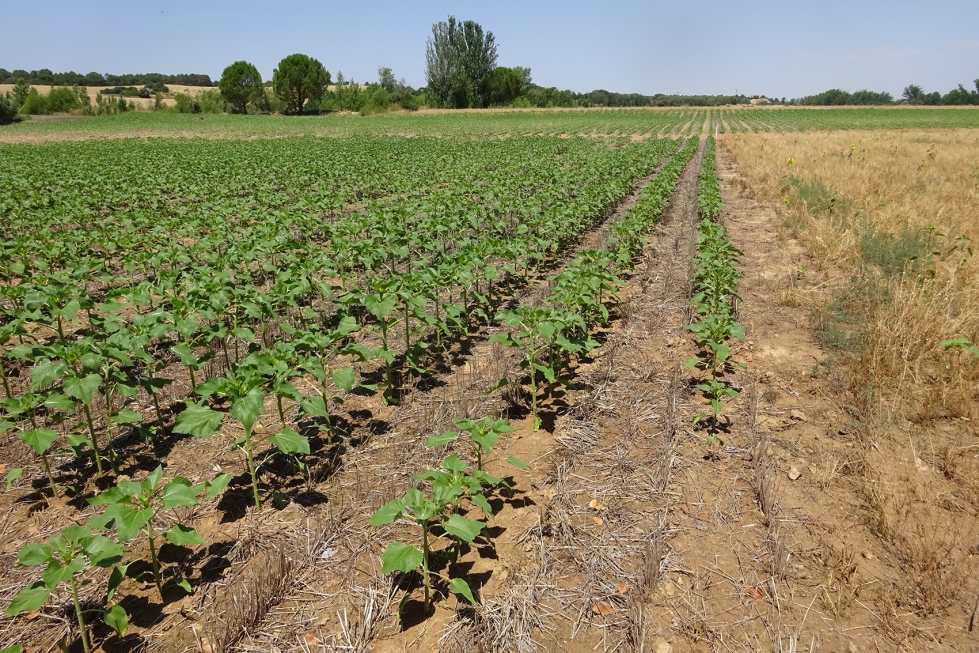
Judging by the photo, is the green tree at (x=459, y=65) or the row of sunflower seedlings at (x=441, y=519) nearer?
the row of sunflower seedlings at (x=441, y=519)

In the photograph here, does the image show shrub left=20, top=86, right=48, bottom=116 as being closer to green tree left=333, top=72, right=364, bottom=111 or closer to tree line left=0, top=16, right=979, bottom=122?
tree line left=0, top=16, right=979, bottom=122

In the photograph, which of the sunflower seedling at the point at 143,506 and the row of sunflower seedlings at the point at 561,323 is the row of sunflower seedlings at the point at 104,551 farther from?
the row of sunflower seedlings at the point at 561,323

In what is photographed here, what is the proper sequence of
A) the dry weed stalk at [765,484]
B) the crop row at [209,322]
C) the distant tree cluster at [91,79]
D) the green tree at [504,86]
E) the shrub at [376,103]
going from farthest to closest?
the distant tree cluster at [91,79] < the green tree at [504,86] < the shrub at [376,103] < the dry weed stalk at [765,484] < the crop row at [209,322]

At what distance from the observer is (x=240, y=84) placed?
8569 centimetres

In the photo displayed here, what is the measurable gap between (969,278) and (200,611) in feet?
28.6

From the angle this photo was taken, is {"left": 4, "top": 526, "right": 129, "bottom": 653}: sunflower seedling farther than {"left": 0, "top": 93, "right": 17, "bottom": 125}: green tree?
No

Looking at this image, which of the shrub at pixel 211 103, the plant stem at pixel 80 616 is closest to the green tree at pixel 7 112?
the shrub at pixel 211 103

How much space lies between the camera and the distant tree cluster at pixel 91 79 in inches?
4798

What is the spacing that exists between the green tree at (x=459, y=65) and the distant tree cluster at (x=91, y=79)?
8046 centimetres

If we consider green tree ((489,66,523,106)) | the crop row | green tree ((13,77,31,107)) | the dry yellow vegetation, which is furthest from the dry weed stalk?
green tree ((13,77,31,107))

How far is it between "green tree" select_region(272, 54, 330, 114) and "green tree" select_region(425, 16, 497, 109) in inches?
797

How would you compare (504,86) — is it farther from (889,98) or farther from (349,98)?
(889,98)

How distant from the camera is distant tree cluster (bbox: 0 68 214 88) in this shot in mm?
121875

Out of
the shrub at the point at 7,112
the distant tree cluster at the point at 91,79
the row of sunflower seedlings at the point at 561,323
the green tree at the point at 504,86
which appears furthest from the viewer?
the distant tree cluster at the point at 91,79
